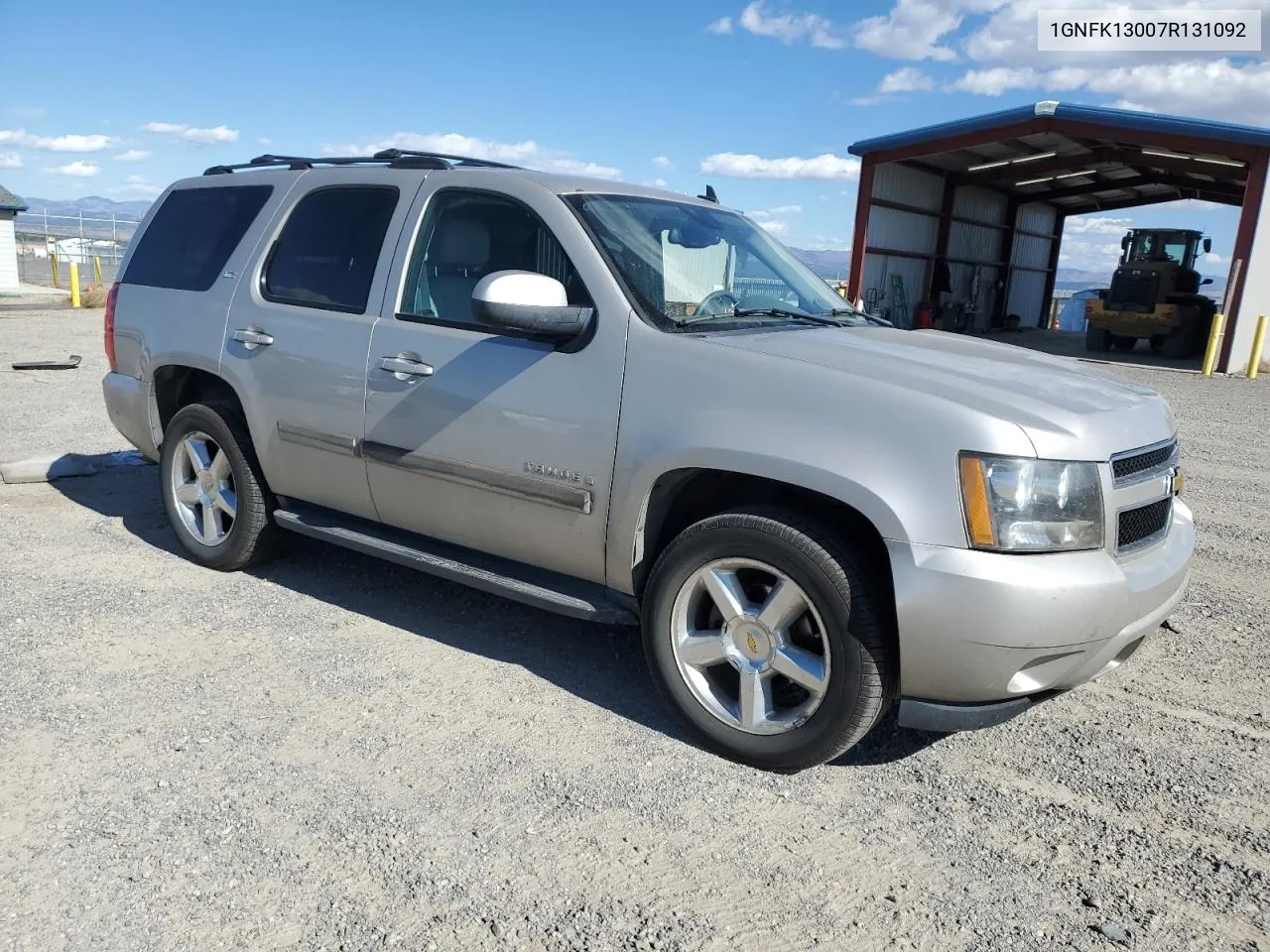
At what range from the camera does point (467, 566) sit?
3.98 m

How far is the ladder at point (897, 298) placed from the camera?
994 inches

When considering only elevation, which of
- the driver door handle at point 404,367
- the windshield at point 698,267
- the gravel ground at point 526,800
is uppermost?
the windshield at point 698,267

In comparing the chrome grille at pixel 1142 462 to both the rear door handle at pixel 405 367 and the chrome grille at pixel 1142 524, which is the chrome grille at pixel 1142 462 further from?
the rear door handle at pixel 405 367

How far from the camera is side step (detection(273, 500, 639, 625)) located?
142 inches

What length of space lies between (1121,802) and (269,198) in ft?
14.4

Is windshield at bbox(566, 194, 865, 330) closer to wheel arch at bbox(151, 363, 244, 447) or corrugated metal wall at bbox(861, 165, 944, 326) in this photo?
wheel arch at bbox(151, 363, 244, 447)

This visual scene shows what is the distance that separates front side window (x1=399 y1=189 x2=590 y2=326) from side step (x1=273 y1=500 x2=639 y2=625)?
0.93 meters

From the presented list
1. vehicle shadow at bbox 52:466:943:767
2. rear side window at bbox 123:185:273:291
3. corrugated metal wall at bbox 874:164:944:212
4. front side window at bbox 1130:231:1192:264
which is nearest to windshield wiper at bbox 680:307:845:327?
vehicle shadow at bbox 52:466:943:767

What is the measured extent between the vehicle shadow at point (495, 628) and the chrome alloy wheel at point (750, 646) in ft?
0.79

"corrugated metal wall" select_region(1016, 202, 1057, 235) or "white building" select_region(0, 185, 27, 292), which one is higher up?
"corrugated metal wall" select_region(1016, 202, 1057, 235)

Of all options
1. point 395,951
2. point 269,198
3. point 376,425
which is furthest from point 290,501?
point 395,951

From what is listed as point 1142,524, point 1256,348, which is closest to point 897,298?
point 1256,348

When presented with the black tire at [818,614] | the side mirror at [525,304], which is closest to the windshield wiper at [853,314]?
the side mirror at [525,304]

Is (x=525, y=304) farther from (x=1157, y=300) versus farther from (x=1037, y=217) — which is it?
(x=1037, y=217)
